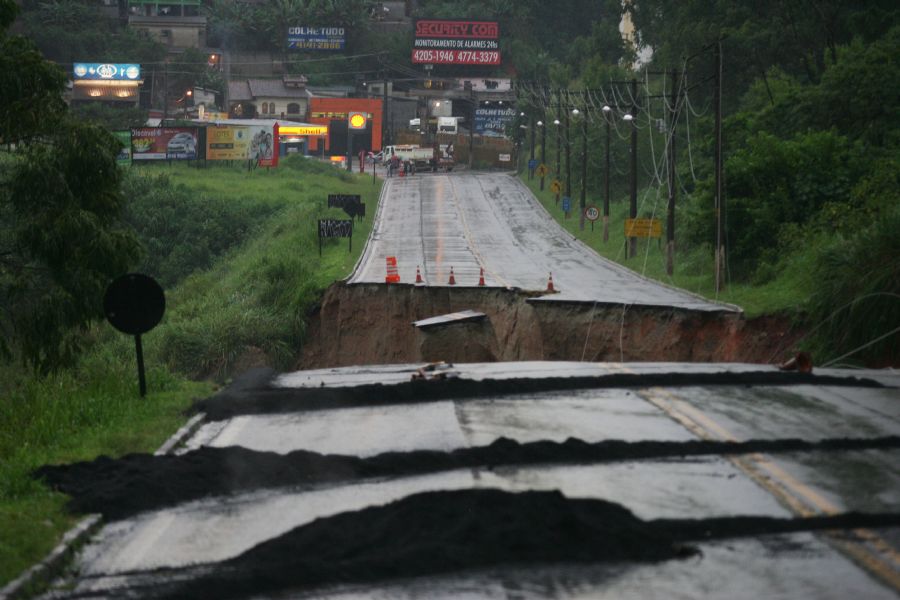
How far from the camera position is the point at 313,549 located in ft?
30.1

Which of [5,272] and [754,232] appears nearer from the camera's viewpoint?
[5,272]

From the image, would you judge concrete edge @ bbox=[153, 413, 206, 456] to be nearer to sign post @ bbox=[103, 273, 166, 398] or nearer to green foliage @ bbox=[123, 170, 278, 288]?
sign post @ bbox=[103, 273, 166, 398]

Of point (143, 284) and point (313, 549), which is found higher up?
point (143, 284)

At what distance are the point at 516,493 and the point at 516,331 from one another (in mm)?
24032

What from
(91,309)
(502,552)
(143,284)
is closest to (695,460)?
(502,552)

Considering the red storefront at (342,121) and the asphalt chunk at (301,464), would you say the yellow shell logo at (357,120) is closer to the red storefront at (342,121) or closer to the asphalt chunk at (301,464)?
the red storefront at (342,121)

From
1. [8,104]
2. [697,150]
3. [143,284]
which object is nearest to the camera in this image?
[143,284]

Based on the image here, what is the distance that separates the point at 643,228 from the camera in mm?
45906

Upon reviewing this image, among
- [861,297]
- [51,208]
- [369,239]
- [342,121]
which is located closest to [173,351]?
[51,208]

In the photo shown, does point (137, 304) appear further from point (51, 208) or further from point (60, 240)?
point (51, 208)

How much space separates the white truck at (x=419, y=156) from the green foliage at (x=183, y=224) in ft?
91.5

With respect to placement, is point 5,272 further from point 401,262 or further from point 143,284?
point 401,262

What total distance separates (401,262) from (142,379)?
3250cm

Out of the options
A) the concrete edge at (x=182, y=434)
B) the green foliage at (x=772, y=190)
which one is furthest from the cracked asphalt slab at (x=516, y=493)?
the green foliage at (x=772, y=190)
